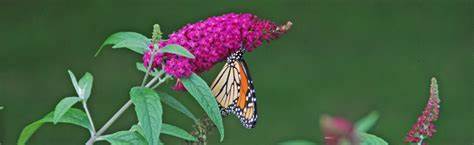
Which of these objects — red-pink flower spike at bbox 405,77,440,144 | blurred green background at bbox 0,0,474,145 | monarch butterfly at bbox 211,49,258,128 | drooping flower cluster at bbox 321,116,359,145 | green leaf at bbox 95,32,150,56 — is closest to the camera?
drooping flower cluster at bbox 321,116,359,145

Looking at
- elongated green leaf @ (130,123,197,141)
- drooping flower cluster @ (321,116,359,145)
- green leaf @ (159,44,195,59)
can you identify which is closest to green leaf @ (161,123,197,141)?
elongated green leaf @ (130,123,197,141)

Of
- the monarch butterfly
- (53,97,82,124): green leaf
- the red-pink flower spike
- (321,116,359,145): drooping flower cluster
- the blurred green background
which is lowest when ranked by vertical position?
the blurred green background

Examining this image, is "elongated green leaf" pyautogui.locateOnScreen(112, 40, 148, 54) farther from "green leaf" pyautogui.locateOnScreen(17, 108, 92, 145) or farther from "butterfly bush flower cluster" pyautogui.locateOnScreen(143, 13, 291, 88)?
"green leaf" pyautogui.locateOnScreen(17, 108, 92, 145)

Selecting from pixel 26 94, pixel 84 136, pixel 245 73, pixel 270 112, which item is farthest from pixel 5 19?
pixel 245 73

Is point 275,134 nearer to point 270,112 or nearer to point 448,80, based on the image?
point 270,112

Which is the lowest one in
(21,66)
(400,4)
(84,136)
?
(84,136)

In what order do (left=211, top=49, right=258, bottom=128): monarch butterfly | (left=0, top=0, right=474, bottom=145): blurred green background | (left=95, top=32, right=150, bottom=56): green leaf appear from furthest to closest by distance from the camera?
(left=0, top=0, right=474, bottom=145): blurred green background, (left=211, top=49, right=258, bottom=128): monarch butterfly, (left=95, top=32, right=150, bottom=56): green leaf
